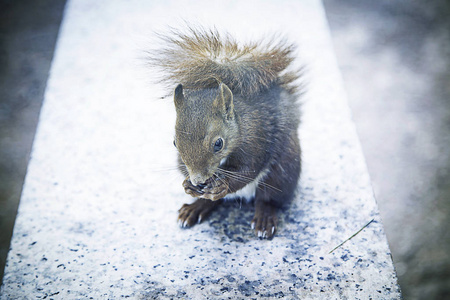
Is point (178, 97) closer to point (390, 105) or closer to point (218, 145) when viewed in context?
point (218, 145)

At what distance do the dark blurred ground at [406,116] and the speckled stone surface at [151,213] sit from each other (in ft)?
3.70

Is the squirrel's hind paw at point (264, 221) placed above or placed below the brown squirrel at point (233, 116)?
below

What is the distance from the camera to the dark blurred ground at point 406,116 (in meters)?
3.15

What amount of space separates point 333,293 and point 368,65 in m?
3.11

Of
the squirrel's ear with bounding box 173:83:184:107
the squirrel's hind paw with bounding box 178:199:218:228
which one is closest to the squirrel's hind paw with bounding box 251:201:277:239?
the squirrel's hind paw with bounding box 178:199:218:228

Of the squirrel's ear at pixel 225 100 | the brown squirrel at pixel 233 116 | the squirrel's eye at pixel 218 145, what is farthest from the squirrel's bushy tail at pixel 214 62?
the squirrel's eye at pixel 218 145

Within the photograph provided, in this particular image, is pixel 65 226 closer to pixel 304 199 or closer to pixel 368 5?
pixel 304 199

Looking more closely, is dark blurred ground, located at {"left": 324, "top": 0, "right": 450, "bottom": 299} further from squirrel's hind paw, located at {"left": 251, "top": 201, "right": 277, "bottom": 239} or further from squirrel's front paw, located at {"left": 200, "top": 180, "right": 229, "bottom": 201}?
squirrel's front paw, located at {"left": 200, "top": 180, "right": 229, "bottom": 201}

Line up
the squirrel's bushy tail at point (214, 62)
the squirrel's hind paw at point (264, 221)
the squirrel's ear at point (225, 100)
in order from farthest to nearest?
the squirrel's hind paw at point (264, 221), the squirrel's bushy tail at point (214, 62), the squirrel's ear at point (225, 100)

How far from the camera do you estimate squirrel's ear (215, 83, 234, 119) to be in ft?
5.65

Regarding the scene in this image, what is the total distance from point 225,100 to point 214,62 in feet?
0.70

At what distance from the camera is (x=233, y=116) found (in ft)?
5.98

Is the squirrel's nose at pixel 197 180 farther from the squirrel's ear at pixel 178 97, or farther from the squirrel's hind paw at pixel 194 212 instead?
the squirrel's hind paw at pixel 194 212

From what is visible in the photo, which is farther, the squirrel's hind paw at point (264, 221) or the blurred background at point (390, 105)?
the blurred background at point (390, 105)
